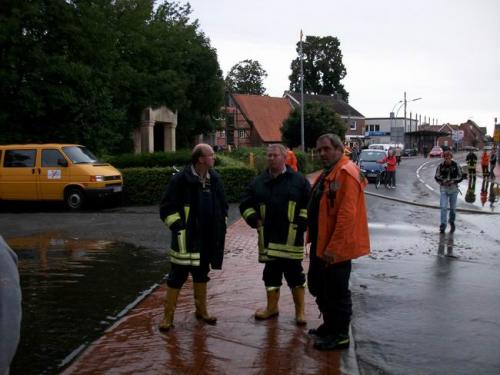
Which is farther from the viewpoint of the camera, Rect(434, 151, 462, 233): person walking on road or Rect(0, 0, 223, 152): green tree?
Rect(0, 0, 223, 152): green tree

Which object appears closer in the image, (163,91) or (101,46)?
(101,46)

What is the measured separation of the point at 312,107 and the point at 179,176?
37696 mm

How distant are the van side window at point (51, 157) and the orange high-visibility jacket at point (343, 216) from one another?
12337 mm

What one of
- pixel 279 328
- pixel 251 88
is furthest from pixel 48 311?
pixel 251 88

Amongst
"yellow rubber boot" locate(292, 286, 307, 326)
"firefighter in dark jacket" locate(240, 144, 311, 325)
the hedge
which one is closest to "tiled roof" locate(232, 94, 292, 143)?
the hedge

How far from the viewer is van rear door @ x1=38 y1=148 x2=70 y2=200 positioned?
1564 centimetres

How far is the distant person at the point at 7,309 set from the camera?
217cm

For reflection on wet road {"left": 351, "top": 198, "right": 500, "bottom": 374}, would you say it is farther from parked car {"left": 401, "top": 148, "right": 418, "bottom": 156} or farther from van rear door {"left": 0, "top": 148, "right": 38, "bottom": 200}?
parked car {"left": 401, "top": 148, "right": 418, "bottom": 156}

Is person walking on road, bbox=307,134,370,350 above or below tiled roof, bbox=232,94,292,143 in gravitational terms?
below

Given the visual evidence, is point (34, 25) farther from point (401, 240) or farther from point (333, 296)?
point (333, 296)

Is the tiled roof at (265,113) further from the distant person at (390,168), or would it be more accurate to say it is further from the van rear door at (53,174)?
the van rear door at (53,174)

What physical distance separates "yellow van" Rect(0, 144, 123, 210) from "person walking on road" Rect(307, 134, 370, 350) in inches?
449

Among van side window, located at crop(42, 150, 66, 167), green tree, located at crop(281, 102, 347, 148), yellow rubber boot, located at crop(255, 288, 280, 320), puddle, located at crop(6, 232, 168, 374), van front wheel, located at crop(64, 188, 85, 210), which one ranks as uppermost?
green tree, located at crop(281, 102, 347, 148)

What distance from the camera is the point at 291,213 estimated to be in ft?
18.0
